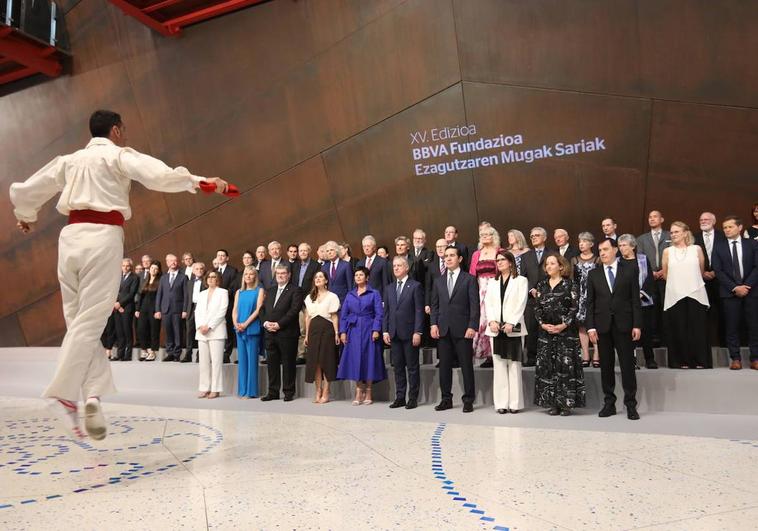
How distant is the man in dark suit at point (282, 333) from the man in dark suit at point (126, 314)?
3.18 m

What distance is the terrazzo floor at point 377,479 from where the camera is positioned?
2438mm

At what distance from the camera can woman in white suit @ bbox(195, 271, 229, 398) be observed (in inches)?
288

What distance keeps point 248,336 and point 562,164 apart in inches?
174

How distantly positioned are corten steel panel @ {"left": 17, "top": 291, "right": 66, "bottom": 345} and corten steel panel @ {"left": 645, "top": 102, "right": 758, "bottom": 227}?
9962 mm

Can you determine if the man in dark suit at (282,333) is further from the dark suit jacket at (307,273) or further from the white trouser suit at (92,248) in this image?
the white trouser suit at (92,248)

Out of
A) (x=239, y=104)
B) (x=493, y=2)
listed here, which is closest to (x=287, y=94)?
(x=239, y=104)

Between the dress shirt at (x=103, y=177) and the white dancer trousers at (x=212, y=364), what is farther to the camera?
the white dancer trousers at (x=212, y=364)

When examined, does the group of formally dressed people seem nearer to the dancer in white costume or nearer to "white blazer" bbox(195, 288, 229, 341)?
"white blazer" bbox(195, 288, 229, 341)

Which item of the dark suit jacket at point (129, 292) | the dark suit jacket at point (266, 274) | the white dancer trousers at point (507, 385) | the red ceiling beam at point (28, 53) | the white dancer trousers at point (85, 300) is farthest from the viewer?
the red ceiling beam at point (28, 53)

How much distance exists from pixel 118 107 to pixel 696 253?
9.27 m

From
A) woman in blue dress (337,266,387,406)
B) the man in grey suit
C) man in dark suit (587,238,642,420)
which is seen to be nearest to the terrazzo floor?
man in dark suit (587,238,642,420)

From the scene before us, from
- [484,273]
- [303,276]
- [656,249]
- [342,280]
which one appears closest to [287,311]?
[342,280]

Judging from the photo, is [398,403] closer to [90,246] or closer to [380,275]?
[380,275]

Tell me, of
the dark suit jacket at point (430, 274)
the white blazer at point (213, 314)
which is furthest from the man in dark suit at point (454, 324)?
the white blazer at point (213, 314)
